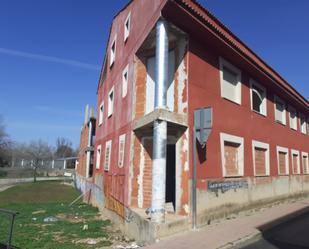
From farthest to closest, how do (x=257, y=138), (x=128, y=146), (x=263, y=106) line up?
(x=263, y=106), (x=257, y=138), (x=128, y=146)

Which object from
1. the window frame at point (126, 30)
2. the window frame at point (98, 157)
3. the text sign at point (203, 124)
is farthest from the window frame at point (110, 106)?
the text sign at point (203, 124)

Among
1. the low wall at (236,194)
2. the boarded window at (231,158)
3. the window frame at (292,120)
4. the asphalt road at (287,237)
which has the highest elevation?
the window frame at (292,120)

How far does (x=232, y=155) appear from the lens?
12.1 m

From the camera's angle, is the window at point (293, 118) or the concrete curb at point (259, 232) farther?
the window at point (293, 118)

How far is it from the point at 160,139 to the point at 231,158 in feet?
14.1

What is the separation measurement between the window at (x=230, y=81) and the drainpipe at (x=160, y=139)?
3.41 metres

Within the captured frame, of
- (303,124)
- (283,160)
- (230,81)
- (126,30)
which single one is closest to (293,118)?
(303,124)

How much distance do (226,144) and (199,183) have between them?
2.57 meters

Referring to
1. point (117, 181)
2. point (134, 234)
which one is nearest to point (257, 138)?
point (117, 181)

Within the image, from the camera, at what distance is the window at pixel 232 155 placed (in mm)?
11383

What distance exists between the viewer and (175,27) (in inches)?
387

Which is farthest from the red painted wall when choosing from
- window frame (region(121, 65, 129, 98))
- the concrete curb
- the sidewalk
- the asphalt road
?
window frame (region(121, 65, 129, 98))

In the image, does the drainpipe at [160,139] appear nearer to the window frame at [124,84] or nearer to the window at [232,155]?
the window at [232,155]

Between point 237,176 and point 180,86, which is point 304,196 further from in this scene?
point 180,86
